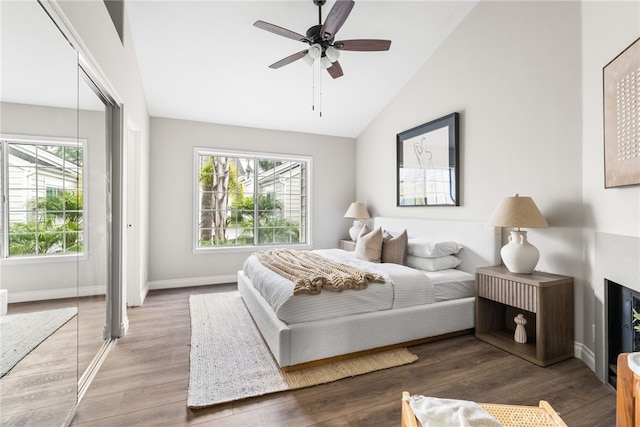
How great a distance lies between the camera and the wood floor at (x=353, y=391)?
1654 millimetres

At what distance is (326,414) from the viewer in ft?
5.53

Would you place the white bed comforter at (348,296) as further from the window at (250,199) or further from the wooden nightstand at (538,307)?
the window at (250,199)

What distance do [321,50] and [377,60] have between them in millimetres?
1445

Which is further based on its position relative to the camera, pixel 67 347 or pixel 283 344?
pixel 283 344

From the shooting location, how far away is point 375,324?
7.74 feet

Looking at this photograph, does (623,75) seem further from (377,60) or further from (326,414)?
(326,414)

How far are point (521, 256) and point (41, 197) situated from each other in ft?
10.5

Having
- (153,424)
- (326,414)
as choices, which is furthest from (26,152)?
(326,414)

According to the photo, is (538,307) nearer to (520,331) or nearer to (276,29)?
(520,331)

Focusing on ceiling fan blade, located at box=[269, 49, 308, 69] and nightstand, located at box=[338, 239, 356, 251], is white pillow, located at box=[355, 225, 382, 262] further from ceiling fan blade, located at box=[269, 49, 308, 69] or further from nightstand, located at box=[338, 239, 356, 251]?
ceiling fan blade, located at box=[269, 49, 308, 69]

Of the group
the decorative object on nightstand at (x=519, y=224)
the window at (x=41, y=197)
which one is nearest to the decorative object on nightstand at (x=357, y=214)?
the decorative object on nightstand at (x=519, y=224)

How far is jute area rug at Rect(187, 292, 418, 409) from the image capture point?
1.88m

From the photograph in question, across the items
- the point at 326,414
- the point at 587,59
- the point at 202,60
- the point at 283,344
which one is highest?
the point at 202,60

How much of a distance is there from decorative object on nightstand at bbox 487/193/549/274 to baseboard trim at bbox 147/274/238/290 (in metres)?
3.76
